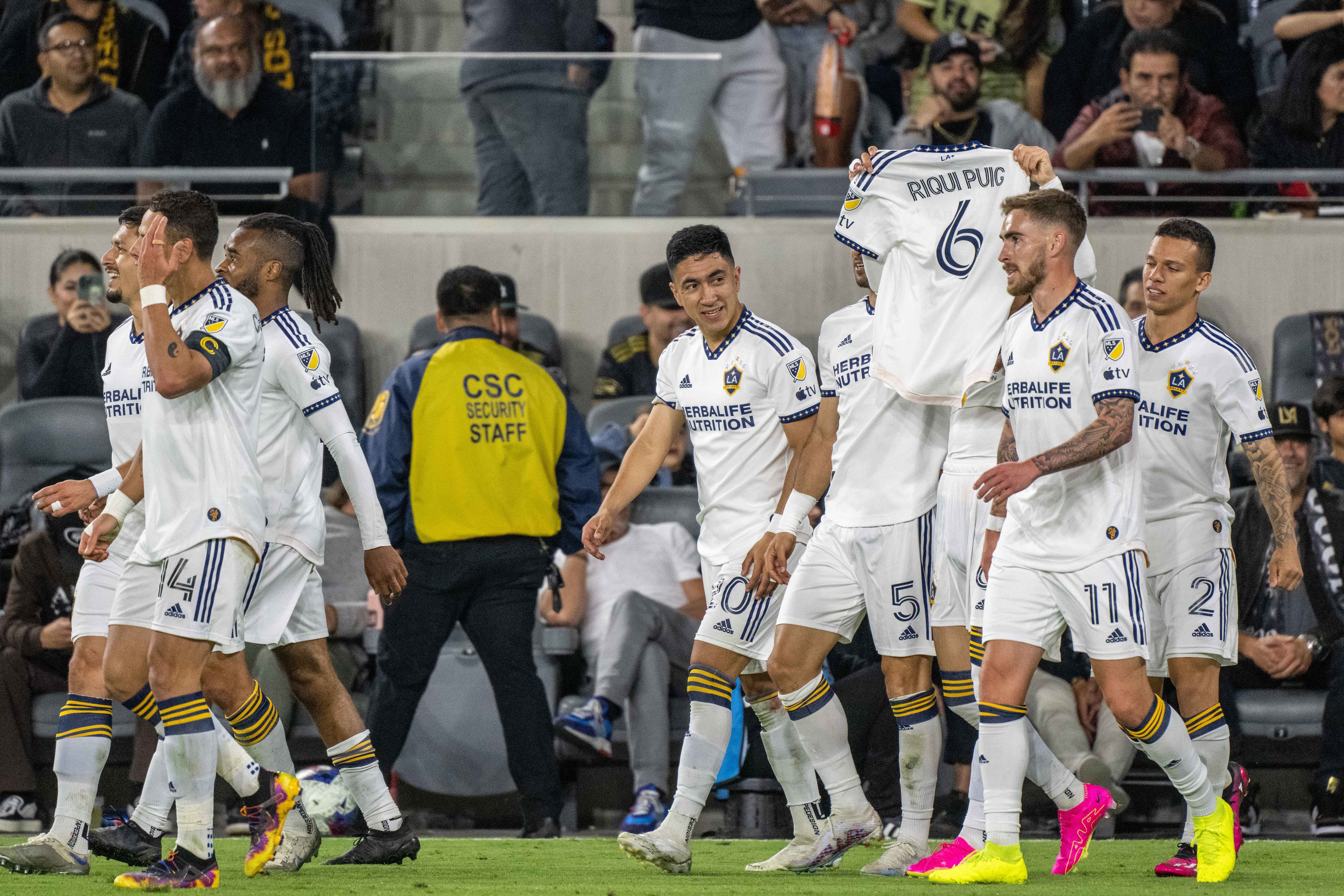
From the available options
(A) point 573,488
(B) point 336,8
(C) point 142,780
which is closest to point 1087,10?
(B) point 336,8

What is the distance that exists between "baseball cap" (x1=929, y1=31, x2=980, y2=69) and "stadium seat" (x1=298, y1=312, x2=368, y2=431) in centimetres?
395

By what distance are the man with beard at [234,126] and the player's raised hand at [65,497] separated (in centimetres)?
492

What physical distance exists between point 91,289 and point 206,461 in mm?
4909

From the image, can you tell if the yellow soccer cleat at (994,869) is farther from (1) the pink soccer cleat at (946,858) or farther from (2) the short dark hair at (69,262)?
(2) the short dark hair at (69,262)

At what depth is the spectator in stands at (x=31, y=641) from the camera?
776 cm

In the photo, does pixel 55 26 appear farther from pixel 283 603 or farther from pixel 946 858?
pixel 946 858

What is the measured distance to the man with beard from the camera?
10.1m

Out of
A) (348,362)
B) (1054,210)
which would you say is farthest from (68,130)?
(1054,210)

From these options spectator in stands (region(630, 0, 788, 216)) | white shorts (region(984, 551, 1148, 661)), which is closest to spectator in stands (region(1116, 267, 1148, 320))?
spectator in stands (region(630, 0, 788, 216))

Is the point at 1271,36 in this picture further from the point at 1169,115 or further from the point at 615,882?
the point at 615,882

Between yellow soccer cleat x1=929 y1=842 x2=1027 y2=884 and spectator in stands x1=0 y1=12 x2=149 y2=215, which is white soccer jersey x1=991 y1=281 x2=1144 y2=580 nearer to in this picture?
yellow soccer cleat x1=929 y1=842 x2=1027 y2=884

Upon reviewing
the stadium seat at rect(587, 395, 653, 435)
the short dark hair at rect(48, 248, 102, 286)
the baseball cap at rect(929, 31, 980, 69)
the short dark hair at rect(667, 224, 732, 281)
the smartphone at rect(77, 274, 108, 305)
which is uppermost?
the baseball cap at rect(929, 31, 980, 69)

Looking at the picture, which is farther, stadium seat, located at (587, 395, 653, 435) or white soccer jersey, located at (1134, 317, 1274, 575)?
stadium seat, located at (587, 395, 653, 435)

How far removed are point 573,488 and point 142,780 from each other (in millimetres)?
2382
